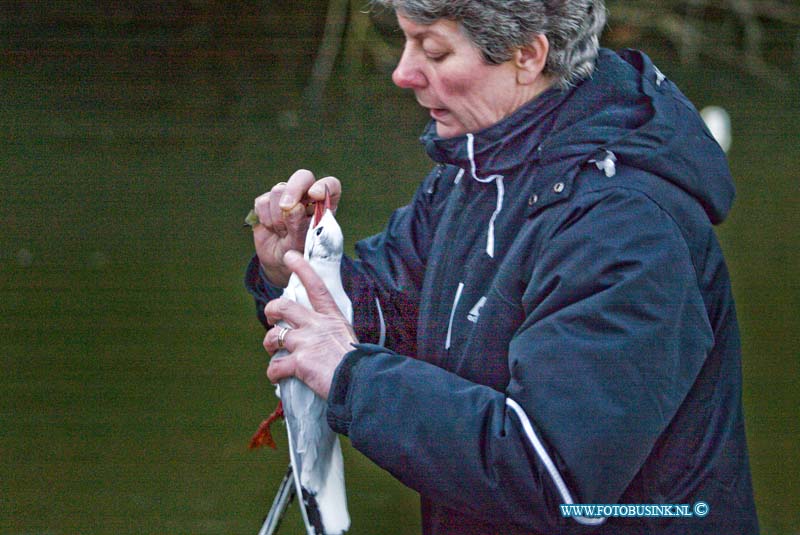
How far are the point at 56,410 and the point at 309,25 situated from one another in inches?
66.8

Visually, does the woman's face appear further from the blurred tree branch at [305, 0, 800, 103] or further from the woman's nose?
the blurred tree branch at [305, 0, 800, 103]

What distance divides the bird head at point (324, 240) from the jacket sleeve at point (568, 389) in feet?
1.24

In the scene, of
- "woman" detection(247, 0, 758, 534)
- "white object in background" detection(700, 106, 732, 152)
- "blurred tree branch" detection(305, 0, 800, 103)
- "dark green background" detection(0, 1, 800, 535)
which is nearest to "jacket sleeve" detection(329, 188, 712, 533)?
"woman" detection(247, 0, 758, 534)

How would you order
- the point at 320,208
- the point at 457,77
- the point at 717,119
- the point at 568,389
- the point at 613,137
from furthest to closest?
the point at 717,119, the point at 320,208, the point at 457,77, the point at 613,137, the point at 568,389

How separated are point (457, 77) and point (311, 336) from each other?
0.46 metres

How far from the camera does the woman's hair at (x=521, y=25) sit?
1.24m

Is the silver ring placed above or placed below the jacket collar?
below

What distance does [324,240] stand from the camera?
151cm

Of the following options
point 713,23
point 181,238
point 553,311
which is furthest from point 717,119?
point 553,311

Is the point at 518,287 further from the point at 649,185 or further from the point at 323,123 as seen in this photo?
the point at 323,123

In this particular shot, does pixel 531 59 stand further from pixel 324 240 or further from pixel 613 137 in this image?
pixel 324 240

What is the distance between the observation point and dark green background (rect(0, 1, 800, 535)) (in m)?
3.01

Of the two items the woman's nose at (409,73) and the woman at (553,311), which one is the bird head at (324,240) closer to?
the woman at (553,311)

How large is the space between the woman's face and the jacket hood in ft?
0.10
